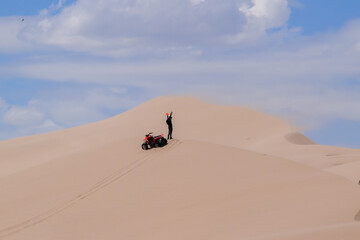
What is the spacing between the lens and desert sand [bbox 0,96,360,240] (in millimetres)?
11883

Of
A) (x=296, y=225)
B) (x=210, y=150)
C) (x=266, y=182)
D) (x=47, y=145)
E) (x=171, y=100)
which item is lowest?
(x=296, y=225)

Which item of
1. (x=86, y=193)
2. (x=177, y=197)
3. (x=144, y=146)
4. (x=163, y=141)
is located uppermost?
(x=163, y=141)

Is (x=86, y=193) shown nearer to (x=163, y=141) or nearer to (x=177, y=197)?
(x=177, y=197)

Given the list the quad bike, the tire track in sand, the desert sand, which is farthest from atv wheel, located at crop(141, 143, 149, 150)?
the tire track in sand

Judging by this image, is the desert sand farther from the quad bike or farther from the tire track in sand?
the quad bike

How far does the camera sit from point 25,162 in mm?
34750

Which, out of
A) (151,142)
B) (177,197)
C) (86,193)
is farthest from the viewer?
(151,142)

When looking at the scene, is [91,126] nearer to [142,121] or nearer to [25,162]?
[142,121]

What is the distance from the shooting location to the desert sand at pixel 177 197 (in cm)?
1188

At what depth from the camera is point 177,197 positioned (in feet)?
46.5

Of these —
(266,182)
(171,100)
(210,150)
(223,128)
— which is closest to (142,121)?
(171,100)

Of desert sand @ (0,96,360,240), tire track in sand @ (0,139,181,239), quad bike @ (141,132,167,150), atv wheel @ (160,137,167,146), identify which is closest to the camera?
desert sand @ (0,96,360,240)

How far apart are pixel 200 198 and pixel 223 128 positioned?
90.2ft

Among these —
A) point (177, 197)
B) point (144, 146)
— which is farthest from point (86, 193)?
point (144, 146)
